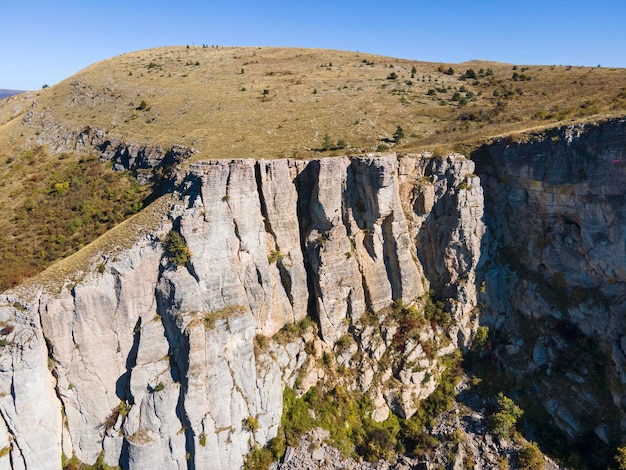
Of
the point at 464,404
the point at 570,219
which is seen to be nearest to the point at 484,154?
the point at 570,219

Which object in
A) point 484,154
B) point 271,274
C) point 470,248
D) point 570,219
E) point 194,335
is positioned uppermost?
point 484,154

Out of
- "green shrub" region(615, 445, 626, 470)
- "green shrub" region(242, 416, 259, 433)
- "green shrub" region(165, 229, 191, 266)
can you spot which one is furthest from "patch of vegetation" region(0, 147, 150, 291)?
"green shrub" region(615, 445, 626, 470)

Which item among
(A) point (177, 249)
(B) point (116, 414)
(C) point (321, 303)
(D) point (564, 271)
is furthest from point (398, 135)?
(B) point (116, 414)

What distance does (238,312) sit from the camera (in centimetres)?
2512

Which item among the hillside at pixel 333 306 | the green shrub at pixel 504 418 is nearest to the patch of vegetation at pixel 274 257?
the hillside at pixel 333 306

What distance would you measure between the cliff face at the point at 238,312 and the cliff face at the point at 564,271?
9.43 ft

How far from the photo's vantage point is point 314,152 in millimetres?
33562

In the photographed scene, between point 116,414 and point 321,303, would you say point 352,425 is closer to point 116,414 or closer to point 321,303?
point 321,303

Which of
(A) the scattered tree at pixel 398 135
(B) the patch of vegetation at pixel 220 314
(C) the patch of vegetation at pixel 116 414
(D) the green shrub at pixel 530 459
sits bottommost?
(D) the green shrub at pixel 530 459

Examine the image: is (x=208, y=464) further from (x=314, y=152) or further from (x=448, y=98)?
(x=448, y=98)

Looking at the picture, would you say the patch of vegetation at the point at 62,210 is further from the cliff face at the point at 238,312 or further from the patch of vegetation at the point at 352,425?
the patch of vegetation at the point at 352,425

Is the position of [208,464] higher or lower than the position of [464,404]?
lower

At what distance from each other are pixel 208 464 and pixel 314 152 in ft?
82.4

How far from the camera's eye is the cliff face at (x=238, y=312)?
2234 centimetres
